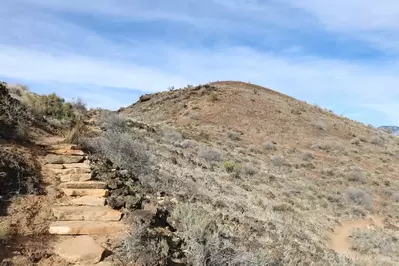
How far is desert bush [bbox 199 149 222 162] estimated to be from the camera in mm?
20891

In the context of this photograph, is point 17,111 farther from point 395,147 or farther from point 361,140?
point 395,147

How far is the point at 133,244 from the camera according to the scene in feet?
17.2

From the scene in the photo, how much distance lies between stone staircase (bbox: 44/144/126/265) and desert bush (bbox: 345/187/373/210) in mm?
15710

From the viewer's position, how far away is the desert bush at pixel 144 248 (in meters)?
5.18

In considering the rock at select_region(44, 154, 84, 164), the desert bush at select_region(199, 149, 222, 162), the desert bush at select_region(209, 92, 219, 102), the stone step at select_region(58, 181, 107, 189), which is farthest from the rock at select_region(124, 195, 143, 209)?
the desert bush at select_region(209, 92, 219, 102)

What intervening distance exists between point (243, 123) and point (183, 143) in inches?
401

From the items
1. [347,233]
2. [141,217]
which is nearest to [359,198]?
[347,233]

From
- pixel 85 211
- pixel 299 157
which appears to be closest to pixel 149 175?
pixel 85 211

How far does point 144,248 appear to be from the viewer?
5219 millimetres

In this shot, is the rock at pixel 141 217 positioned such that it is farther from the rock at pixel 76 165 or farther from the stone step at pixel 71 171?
the rock at pixel 76 165

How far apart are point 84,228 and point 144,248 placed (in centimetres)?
95

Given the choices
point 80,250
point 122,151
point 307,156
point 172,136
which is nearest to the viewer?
point 80,250

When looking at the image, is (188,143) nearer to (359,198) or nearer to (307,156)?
(307,156)

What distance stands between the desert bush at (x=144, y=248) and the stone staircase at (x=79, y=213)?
33 cm
